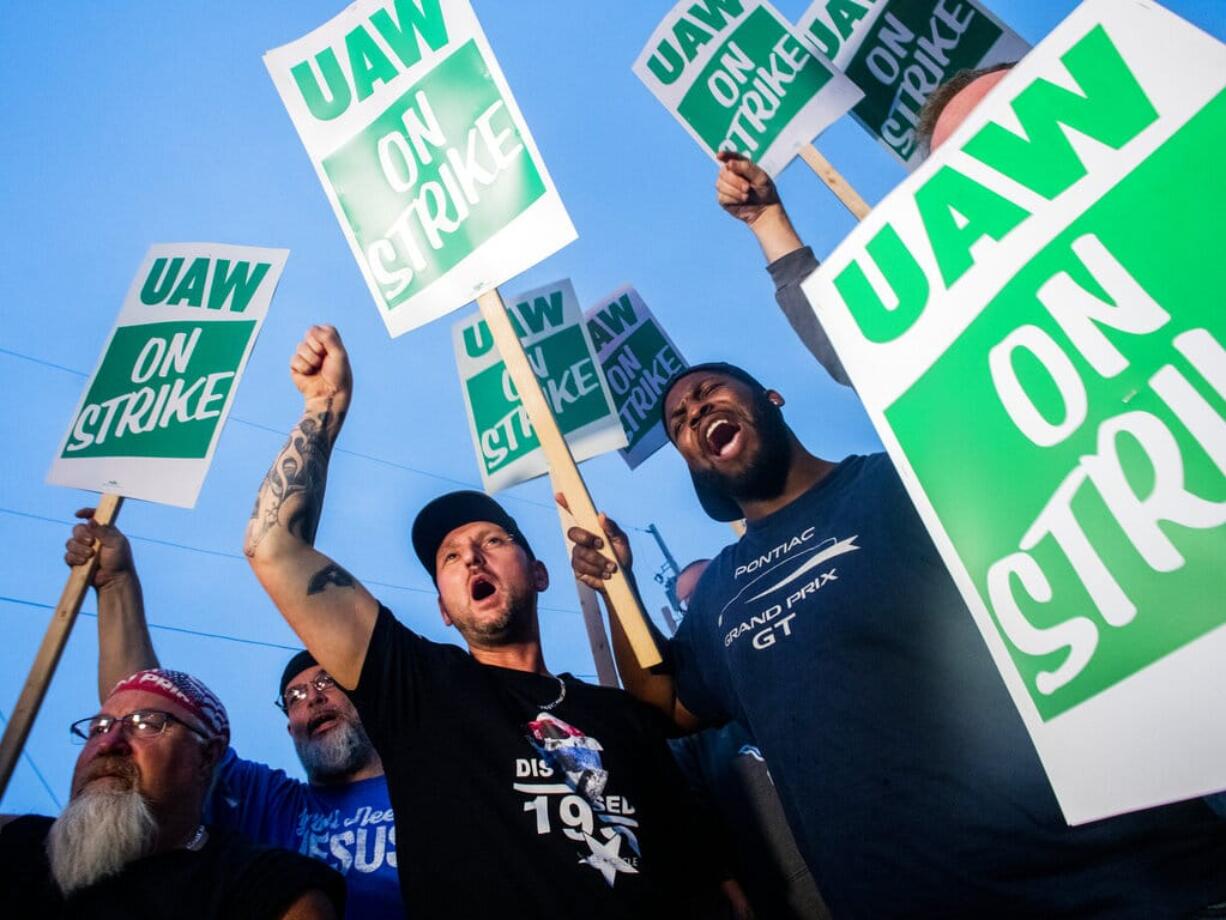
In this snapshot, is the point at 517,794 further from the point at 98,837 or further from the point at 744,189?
the point at 744,189

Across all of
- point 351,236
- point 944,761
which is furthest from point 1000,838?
point 351,236

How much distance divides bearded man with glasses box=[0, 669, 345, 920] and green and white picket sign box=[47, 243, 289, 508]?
0.77 metres

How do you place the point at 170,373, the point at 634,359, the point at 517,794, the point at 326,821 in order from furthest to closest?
1. the point at 634,359
2. the point at 170,373
3. the point at 326,821
4. the point at 517,794

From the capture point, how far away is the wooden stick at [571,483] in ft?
6.14

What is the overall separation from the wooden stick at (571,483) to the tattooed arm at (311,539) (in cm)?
56

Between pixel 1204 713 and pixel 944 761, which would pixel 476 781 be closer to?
pixel 944 761

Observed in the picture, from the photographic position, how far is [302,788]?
2.94 metres

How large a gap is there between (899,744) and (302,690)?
113 inches

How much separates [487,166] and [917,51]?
2364mm

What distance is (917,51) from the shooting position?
3.38m

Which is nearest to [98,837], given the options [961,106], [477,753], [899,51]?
[477,753]

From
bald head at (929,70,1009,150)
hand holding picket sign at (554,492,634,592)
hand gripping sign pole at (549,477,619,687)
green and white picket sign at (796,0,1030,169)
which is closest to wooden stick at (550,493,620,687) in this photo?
hand gripping sign pole at (549,477,619,687)

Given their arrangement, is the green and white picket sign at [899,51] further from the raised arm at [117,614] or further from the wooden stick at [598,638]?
the raised arm at [117,614]

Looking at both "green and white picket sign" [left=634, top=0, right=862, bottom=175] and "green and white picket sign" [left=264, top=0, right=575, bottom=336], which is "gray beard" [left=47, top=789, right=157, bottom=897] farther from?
"green and white picket sign" [left=634, top=0, right=862, bottom=175]
